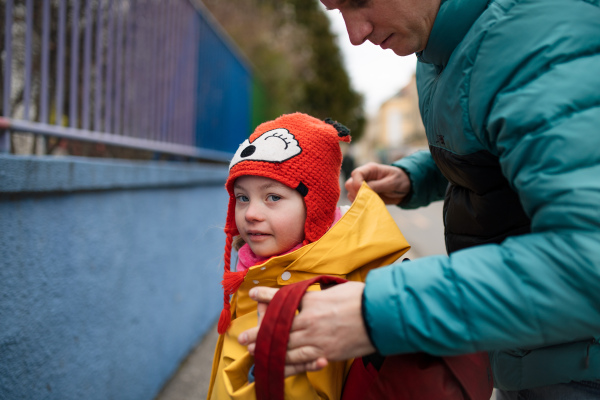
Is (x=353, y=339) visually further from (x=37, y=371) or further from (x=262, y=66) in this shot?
(x=262, y=66)

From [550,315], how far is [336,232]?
0.72 m

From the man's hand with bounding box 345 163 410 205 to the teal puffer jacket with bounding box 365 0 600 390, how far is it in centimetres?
80

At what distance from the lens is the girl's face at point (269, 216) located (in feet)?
5.03

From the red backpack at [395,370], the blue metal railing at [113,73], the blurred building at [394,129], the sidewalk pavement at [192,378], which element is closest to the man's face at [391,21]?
the red backpack at [395,370]

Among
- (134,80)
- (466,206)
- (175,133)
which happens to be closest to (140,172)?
(134,80)

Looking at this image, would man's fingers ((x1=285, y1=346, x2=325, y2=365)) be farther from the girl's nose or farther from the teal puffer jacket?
the girl's nose

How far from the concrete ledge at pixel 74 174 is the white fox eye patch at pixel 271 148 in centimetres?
81

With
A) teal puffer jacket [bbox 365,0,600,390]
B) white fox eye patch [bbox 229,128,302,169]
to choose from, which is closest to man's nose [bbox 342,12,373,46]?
teal puffer jacket [bbox 365,0,600,390]

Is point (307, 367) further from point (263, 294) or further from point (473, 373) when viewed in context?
point (473, 373)

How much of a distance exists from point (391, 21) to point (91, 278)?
1898 millimetres

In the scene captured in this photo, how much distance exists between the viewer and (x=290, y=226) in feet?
5.12

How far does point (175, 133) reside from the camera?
3920 mm

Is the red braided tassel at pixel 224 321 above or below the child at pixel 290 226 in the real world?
below

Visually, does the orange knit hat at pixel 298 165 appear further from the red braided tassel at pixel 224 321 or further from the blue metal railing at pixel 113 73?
the blue metal railing at pixel 113 73
